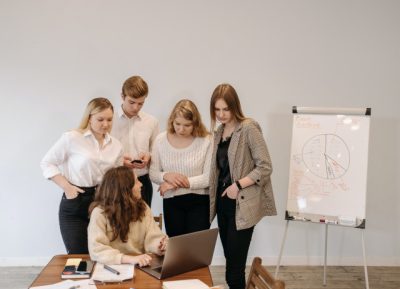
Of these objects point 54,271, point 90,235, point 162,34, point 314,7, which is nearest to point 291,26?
point 314,7

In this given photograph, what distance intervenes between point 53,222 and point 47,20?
1725mm

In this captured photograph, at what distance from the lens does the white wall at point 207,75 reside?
139 inches

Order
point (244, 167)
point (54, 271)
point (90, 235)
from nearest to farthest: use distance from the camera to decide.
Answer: point (54, 271) → point (90, 235) → point (244, 167)

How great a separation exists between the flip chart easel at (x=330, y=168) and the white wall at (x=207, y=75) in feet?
1.64

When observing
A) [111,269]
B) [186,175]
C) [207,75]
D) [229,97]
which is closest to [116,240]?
[111,269]

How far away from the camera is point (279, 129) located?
3.76m

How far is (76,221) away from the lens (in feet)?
7.82

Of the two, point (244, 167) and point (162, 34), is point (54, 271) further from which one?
point (162, 34)

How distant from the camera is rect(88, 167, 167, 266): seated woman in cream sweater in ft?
6.65

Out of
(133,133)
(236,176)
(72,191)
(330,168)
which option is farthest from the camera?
(330,168)

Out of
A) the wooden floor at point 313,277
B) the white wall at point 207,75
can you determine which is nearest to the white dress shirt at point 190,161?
the white wall at point 207,75

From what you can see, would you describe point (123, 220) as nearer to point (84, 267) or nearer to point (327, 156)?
point (84, 267)

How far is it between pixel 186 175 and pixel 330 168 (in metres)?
1.25

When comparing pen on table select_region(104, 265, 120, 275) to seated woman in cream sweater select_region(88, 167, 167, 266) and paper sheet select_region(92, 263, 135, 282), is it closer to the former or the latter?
paper sheet select_region(92, 263, 135, 282)
